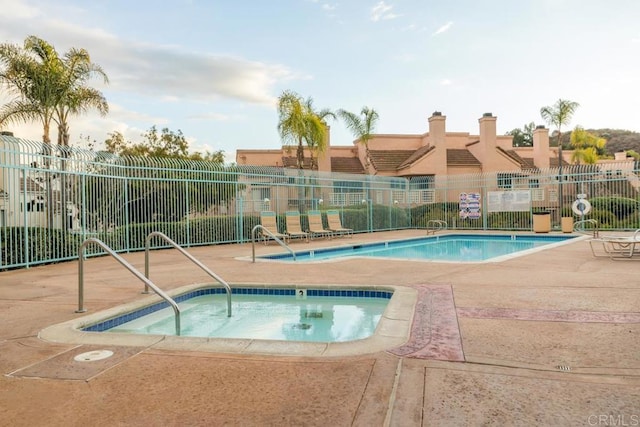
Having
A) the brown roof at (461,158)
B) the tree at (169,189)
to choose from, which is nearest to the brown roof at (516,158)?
the brown roof at (461,158)

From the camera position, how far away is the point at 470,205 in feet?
70.1

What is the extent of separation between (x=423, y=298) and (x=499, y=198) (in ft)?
54.8

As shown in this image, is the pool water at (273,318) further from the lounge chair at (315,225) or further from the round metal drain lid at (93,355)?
the lounge chair at (315,225)

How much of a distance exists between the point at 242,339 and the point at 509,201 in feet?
62.4

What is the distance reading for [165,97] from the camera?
1944 centimetres

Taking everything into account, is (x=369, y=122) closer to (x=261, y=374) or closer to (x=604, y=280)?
(x=604, y=280)

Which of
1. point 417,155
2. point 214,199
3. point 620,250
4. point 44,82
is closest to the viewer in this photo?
point 620,250

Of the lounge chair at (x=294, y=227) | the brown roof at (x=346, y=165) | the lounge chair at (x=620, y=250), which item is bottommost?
the lounge chair at (x=620, y=250)

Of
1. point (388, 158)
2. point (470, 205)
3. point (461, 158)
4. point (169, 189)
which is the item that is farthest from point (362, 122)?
point (169, 189)

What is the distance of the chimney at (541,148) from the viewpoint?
32000 mm

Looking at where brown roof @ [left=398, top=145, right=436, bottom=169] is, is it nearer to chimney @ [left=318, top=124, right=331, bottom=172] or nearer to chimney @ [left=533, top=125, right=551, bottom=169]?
chimney @ [left=318, top=124, right=331, bottom=172]

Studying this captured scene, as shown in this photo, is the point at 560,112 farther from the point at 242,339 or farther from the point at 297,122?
the point at 242,339

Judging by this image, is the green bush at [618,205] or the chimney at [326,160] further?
the chimney at [326,160]
